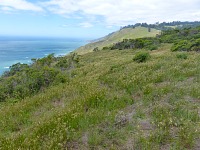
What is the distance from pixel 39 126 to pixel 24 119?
6.18ft

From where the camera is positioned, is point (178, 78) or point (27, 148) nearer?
point (27, 148)

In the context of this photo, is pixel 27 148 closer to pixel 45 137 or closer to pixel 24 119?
pixel 45 137

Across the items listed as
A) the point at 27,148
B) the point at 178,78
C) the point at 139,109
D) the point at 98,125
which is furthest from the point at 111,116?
the point at 178,78

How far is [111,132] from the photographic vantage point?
16.9 ft

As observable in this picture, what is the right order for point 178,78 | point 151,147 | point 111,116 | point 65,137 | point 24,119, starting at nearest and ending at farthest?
point 151,147, point 65,137, point 111,116, point 24,119, point 178,78

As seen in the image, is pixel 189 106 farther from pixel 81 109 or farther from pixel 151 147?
pixel 81 109

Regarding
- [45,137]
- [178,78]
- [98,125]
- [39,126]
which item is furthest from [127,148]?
→ [178,78]

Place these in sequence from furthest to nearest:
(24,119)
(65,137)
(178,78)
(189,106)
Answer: (178,78) → (24,119) → (189,106) → (65,137)

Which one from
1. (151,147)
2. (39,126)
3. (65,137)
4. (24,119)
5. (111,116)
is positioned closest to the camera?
(151,147)

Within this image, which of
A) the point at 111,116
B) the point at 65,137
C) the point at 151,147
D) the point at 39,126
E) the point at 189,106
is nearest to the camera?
the point at 151,147

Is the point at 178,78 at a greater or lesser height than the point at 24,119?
greater

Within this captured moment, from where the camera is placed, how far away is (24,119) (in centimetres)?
715

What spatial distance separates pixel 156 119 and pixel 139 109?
0.88m

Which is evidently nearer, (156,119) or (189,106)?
(156,119)
